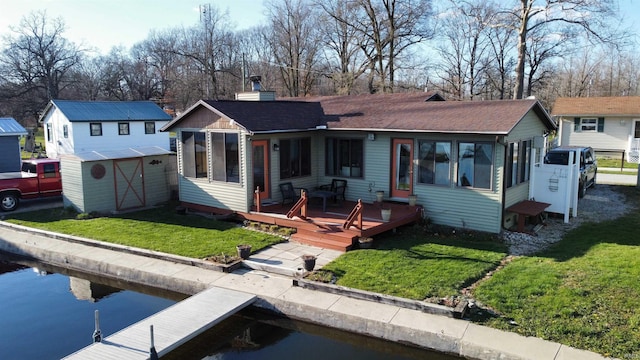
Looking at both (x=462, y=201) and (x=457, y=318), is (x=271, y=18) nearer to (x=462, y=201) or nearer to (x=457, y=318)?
(x=462, y=201)

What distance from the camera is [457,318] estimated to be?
8.21m

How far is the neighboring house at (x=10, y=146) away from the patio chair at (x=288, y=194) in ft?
42.4

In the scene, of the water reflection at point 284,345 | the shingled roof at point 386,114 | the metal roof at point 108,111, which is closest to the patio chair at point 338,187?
the shingled roof at point 386,114

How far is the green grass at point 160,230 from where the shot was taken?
1223cm

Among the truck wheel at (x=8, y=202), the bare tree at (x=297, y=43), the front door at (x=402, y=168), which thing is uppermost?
the bare tree at (x=297, y=43)

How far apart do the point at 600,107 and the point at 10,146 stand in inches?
1318

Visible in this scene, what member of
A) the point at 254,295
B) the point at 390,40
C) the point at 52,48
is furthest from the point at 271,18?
the point at 254,295

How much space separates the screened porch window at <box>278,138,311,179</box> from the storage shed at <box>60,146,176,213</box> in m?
5.02

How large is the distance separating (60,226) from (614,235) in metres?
15.6

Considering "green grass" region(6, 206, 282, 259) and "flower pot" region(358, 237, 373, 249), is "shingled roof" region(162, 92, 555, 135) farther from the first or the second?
"flower pot" region(358, 237, 373, 249)

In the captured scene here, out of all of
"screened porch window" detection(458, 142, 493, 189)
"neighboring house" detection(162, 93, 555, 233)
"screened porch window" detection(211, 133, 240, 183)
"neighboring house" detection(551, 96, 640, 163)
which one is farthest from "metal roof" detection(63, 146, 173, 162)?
"neighboring house" detection(551, 96, 640, 163)

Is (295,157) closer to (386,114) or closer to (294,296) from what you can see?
A: (386,114)

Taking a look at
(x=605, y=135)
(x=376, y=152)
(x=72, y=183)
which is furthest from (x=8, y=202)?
(x=605, y=135)

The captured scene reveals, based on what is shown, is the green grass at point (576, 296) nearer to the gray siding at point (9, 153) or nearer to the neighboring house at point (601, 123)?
the gray siding at point (9, 153)
